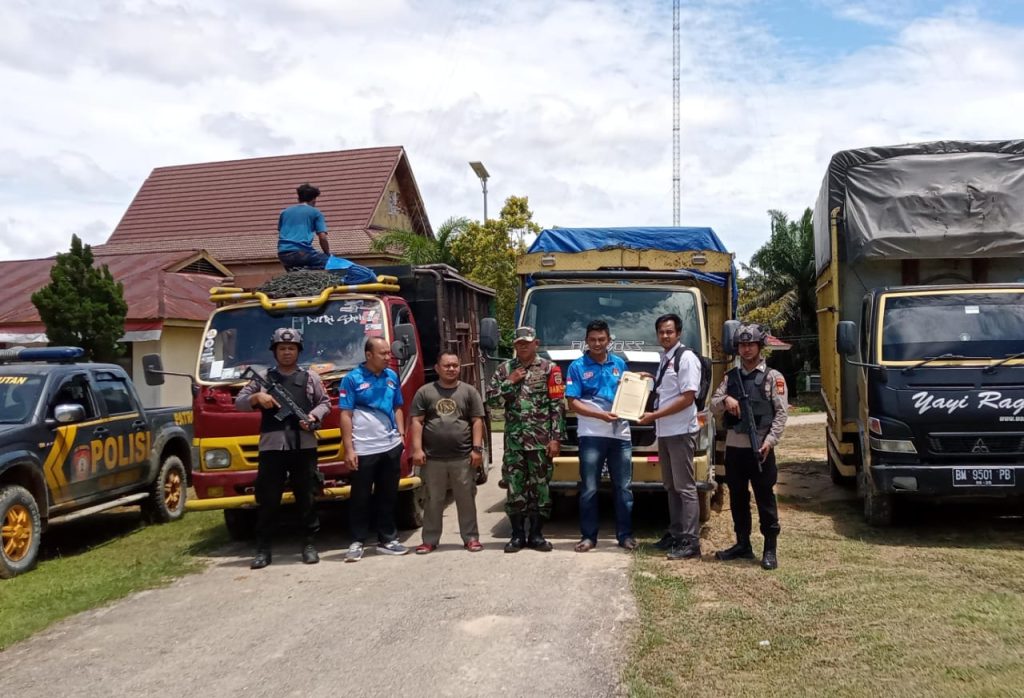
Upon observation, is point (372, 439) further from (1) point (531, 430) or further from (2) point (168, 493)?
(2) point (168, 493)

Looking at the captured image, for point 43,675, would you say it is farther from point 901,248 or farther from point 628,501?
point 901,248

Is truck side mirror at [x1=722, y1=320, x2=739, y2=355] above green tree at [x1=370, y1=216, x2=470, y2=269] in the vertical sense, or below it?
below

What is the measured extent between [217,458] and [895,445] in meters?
5.82

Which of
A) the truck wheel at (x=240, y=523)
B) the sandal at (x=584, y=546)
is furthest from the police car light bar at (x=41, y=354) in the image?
the sandal at (x=584, y=546)

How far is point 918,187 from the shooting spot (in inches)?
376

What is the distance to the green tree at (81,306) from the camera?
695 inches

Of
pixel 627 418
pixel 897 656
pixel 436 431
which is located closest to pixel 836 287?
pixel 627 418

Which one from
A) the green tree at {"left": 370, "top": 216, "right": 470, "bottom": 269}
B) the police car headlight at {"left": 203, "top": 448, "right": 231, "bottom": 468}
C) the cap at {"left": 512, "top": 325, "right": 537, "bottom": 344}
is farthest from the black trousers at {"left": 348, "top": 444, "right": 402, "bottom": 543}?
the green tree at {"left": 370, "top": 216, "right": 470, "bottom": 269}

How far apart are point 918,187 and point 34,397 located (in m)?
8.70

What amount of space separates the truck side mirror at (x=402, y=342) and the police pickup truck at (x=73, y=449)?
119 inches

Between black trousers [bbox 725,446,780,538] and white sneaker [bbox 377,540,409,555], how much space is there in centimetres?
275

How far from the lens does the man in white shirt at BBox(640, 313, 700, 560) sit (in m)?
7.64

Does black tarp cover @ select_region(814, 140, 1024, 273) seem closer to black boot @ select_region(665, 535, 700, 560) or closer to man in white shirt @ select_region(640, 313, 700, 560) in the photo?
man in white shirt @ select_region(640, 313, 700, 560)

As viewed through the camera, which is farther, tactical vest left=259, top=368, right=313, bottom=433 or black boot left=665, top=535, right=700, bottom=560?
tactical vest left=259, top=368, right=313, bottom=433
